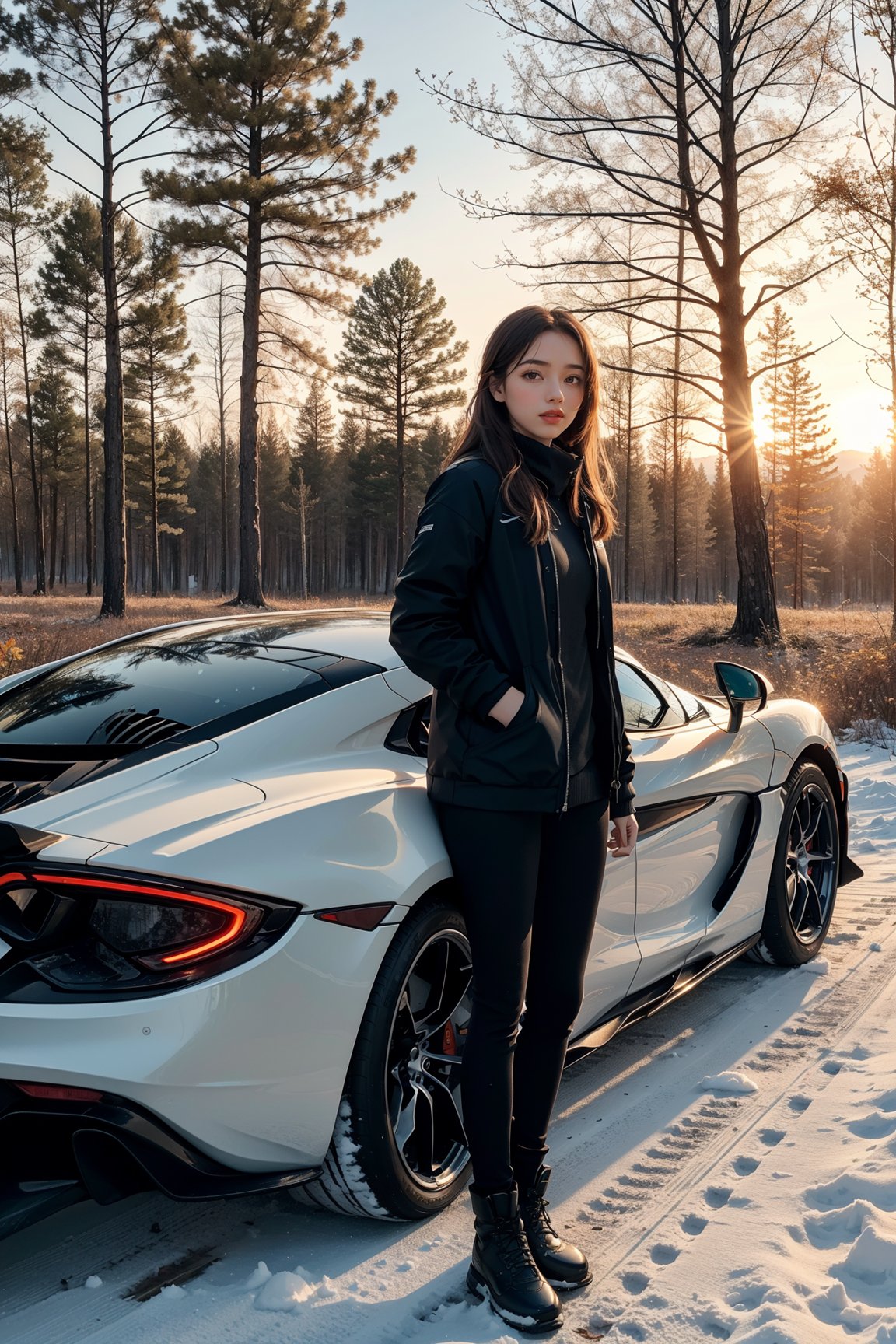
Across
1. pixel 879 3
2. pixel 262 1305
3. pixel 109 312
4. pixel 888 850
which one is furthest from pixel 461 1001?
pixel 109 312

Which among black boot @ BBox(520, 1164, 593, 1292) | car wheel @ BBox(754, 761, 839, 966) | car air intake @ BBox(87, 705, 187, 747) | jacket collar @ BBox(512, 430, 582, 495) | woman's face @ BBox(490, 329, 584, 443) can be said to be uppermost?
woman's face @ BBox(490, 329, 584, 443)

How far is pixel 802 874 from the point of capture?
4461 millimetres

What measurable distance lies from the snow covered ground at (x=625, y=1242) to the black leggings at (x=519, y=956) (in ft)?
1.02

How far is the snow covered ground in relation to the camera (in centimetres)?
219

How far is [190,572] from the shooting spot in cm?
8662

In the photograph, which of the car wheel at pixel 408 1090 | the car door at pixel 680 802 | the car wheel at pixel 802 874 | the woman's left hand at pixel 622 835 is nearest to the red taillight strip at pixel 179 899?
the car wheel at pixel 408 1090

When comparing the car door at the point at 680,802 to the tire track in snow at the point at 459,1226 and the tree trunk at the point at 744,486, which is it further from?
A: the tree trunk at the point at 744,486

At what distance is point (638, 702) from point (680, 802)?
0.38 meters

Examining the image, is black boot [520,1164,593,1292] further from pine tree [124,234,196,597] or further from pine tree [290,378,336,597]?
pine tree [290,378,336,597]

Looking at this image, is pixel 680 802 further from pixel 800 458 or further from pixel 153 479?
pixel 800 458

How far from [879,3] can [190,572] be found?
7745cm

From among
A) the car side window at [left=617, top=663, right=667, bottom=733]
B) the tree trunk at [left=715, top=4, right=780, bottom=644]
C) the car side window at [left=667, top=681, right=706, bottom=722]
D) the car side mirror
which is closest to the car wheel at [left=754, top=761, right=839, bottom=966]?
the car side mirror

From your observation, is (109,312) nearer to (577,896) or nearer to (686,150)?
(686,150)

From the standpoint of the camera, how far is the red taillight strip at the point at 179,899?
2.05 meters
